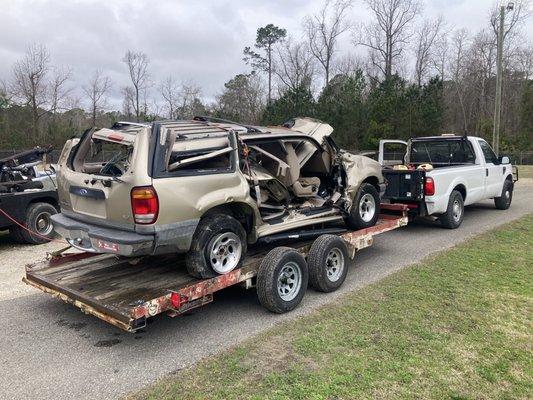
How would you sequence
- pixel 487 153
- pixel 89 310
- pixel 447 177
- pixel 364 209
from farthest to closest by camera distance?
1. pixel 487 153
2. pixel 447 177
3. pixel 364 209
4. pixel 89 310

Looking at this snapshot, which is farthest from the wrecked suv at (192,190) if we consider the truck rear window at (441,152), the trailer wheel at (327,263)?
the truck rear window at (441,152)

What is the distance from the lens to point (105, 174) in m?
4.79

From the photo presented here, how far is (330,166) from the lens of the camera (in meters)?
6.69

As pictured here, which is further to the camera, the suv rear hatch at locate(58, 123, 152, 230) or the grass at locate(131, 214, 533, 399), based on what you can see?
the suv rear hatch at locate(58, 123, 152, 230)

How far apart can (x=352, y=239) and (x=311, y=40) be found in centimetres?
4626

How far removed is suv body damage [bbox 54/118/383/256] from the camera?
4.29 metres

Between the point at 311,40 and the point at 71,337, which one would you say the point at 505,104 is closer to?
the point at 311,40

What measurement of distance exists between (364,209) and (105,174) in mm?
3833

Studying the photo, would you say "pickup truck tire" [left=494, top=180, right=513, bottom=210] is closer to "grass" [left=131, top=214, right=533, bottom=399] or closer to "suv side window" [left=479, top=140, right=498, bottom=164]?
"suv side window" [left=479, top=140, right=498, bottom=164]

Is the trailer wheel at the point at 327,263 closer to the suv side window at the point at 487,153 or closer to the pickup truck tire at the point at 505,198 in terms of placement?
the suv side window at the point at 487,153

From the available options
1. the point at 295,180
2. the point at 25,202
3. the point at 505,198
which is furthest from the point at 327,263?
the point at 505,198

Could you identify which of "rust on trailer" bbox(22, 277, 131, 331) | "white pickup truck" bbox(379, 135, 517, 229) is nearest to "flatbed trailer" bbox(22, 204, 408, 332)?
"rust on trailer" bbox(22, 277, 131, 331)

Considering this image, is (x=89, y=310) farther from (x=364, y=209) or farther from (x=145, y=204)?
(x=364, y=209)

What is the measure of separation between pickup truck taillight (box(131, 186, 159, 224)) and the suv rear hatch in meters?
0.05
